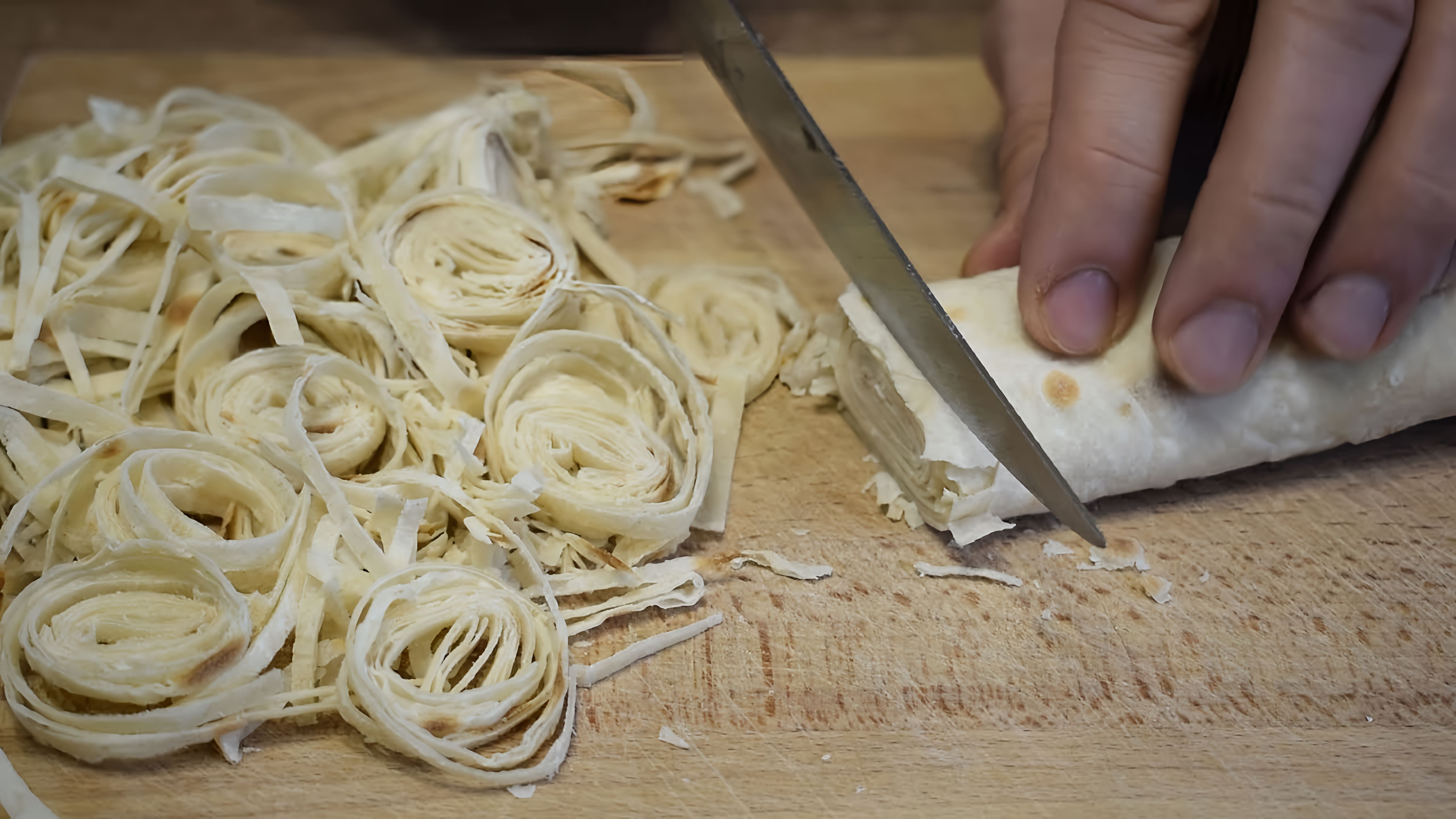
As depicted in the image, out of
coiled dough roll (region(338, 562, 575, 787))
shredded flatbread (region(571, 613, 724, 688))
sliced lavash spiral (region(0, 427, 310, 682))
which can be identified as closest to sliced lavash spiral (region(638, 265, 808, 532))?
shredded flatbread (region(571, 613, 724, 688))

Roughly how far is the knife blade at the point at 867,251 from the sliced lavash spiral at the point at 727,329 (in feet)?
0.62

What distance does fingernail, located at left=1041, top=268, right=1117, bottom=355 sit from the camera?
170 cm

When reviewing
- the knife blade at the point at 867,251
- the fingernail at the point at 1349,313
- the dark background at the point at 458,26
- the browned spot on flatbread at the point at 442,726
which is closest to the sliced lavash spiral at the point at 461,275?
the knife blade at the point at 867,251

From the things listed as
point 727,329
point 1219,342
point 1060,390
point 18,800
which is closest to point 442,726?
point 18,800

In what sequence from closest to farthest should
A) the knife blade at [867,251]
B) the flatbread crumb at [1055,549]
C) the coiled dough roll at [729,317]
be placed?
the knife blade at [867,251], the flatbread crumb at [1055,549], the coiled dough roll at [729,317]

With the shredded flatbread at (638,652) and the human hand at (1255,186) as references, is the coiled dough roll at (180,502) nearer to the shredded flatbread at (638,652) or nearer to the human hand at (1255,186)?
the shredded flatbread at (638,652)

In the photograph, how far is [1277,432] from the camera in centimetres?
178

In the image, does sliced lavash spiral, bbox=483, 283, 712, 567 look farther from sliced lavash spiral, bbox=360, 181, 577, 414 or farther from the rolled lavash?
the rolled lavash

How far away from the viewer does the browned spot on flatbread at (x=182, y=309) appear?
1.80 metres

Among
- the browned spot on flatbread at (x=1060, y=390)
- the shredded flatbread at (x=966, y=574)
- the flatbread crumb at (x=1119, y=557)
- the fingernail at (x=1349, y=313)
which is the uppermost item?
the fingernail at (x=1349, y=313)

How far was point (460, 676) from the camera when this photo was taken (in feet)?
5.04

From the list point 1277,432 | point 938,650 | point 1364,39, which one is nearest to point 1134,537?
point 1277,432

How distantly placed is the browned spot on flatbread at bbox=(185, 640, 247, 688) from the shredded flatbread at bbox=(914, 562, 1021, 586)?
98 cm

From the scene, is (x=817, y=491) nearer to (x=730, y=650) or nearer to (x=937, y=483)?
(x=937, y=483)
